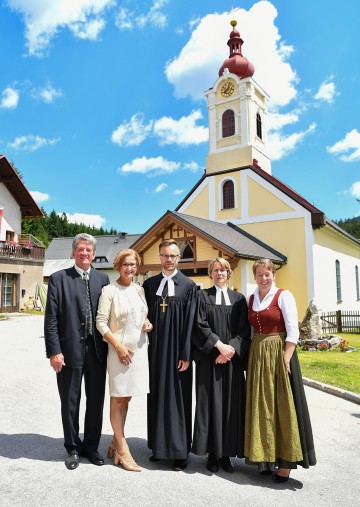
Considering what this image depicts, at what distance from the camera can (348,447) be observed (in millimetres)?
4551

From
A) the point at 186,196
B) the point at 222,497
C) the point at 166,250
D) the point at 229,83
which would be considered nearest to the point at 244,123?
the point at 229,83

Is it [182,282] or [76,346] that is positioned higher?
[182,282]

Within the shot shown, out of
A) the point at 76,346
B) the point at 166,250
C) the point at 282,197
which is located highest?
the point at 282,197

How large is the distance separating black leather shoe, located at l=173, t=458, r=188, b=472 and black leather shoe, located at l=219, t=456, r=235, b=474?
1.16 ft

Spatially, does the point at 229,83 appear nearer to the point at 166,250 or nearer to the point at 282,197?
the point at 282,197

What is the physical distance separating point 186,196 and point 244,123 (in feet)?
17.6

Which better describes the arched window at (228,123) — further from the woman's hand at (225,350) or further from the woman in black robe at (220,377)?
the woman's hand at (225,350)

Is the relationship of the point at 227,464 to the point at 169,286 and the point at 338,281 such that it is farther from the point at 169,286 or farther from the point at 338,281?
the point at 338,281

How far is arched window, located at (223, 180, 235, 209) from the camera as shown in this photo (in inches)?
900

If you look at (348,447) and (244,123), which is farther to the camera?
(244,123)

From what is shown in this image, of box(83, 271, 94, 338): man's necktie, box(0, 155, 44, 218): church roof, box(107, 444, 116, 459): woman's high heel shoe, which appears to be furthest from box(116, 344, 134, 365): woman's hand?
box(0, 155, 44, 218): church roof

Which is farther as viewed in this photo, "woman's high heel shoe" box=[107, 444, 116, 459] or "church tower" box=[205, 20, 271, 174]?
"church tower" box=[205, 20, 271, 174]

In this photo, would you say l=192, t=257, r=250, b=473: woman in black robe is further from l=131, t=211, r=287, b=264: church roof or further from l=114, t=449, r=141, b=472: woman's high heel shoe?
l=131, t=211, r=287, b=264: church roof

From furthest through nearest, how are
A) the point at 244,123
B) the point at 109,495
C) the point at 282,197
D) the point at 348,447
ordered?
the point at 244,123 < the point at 282,197 < the point at 348,447 < the point at 109,495
